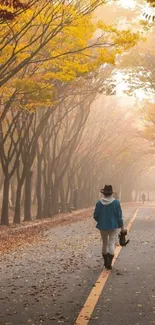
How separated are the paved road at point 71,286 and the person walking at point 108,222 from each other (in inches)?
12.5

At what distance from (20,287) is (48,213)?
22.5 metres

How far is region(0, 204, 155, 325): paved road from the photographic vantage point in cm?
→ 623

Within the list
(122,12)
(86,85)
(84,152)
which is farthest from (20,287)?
(84,152)

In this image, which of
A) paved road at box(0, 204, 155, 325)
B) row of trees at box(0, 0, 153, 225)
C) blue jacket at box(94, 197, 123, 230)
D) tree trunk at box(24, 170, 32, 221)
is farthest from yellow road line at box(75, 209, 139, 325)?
tree trunk at box(24, 170, 32, 221)

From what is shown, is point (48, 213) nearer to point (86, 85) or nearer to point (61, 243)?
point (86, 85)

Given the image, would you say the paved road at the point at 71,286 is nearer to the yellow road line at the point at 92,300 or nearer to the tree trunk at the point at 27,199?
the yellow road line at the point at 92,300

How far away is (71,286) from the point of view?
8102mm

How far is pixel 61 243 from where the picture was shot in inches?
579

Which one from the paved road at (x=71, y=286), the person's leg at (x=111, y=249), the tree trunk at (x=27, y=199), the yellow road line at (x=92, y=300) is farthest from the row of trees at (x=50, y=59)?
the yellow road line at (x=92, y=300)

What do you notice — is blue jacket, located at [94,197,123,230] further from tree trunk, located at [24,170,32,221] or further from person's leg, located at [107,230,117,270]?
tree trunk, located at [24,170,32,221]

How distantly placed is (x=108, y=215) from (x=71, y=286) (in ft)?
6.95

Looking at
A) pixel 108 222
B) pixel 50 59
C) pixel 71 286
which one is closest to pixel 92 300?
pixel 71 286

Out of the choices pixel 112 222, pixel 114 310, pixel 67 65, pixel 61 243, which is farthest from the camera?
pixel 67 65

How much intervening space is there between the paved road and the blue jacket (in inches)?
31.5
